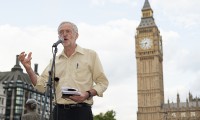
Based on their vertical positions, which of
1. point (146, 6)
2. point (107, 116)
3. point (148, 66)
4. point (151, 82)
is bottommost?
point (107, 116)

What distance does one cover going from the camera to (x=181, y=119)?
113750mm

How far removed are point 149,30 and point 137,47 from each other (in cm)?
635

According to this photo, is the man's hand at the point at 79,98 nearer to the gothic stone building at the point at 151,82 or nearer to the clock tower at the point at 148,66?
the gothic stone building at the point at 151,82

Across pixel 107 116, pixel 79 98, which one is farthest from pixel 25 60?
pixel 107 116

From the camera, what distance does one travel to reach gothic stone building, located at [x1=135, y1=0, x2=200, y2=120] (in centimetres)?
11462

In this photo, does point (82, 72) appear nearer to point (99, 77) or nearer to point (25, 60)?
point (99, 77)

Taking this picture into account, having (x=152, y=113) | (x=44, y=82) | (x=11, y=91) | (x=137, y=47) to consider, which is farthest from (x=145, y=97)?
(x=44, y=82)

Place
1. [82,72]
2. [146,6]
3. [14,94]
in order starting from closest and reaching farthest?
[82,72] → [14,94] → [146,6]

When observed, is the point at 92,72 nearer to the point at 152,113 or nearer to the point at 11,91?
the point at 11,91

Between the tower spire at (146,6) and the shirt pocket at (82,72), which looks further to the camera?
the tower spire at (146,6)

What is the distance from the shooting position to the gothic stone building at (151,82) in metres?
115

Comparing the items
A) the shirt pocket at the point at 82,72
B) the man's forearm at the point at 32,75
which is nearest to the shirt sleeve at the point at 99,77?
the shirt pocket at the point at 82,72

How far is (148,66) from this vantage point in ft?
397

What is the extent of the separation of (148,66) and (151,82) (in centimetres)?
497
